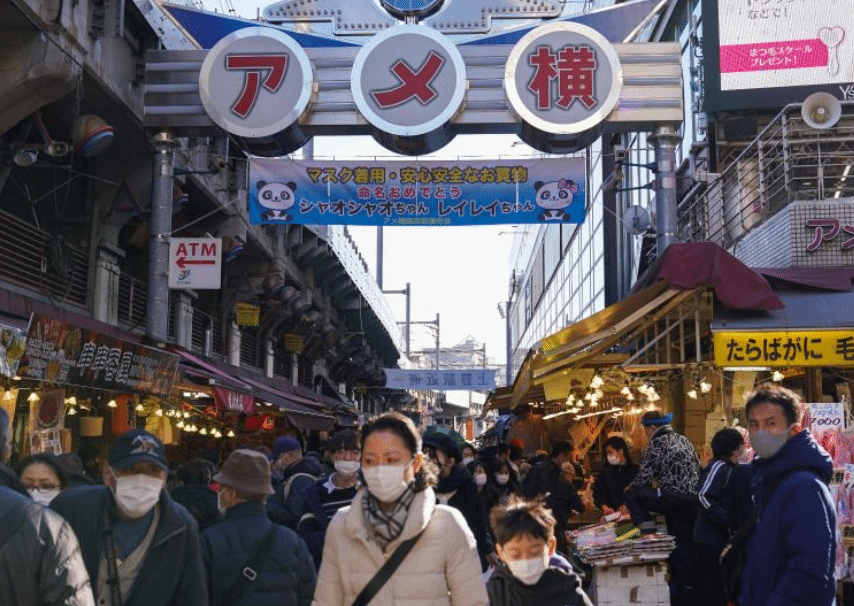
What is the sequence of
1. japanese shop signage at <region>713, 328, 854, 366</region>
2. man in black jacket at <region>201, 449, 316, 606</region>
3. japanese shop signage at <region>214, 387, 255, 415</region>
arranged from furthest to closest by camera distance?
1. japanese shop signage at <region>214, 387, 255, 415</region>
2. japanese shop signage at <region>713, 328, 854, 366</region>
3. man in black jacket at <region>201, 449, 316, 606</region>

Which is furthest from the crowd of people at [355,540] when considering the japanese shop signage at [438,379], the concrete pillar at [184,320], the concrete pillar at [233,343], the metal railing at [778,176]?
the japanese shop signage at [438,379]

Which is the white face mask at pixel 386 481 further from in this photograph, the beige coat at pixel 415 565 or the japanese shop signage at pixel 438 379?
the japanese shop signage at pixel 438 379

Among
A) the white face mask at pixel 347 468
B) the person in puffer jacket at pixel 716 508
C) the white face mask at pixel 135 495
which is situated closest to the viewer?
the white face mask at pixel 135 495

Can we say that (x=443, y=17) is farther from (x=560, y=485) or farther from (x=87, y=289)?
(x=560, y=485)

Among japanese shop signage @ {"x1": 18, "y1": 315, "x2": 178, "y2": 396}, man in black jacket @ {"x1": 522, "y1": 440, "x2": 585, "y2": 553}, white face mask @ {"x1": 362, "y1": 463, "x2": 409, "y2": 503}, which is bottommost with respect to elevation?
man in black jacket @ {"x1": 522, "y1": 440, "x2": 585, "y2": 553}

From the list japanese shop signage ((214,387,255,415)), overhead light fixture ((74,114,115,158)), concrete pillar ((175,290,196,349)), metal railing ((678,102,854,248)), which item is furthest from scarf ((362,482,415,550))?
concrete pillar ((175,290,196,349))

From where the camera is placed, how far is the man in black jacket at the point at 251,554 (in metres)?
5.16

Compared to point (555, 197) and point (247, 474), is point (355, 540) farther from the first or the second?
point (555, 197)

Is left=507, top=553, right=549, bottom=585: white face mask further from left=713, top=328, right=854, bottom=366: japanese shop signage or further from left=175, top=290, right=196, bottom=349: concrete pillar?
left=175, top=290, right=196, bottom=349: concrete pillar

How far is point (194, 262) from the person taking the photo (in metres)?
16.3

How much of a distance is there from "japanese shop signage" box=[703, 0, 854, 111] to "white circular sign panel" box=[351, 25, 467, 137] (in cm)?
491

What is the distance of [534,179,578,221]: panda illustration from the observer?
56.6 ft

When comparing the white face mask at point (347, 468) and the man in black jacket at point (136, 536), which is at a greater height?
the white face mask at point (347, 468)

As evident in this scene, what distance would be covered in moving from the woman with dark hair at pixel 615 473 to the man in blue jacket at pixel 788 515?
755 centimetres
